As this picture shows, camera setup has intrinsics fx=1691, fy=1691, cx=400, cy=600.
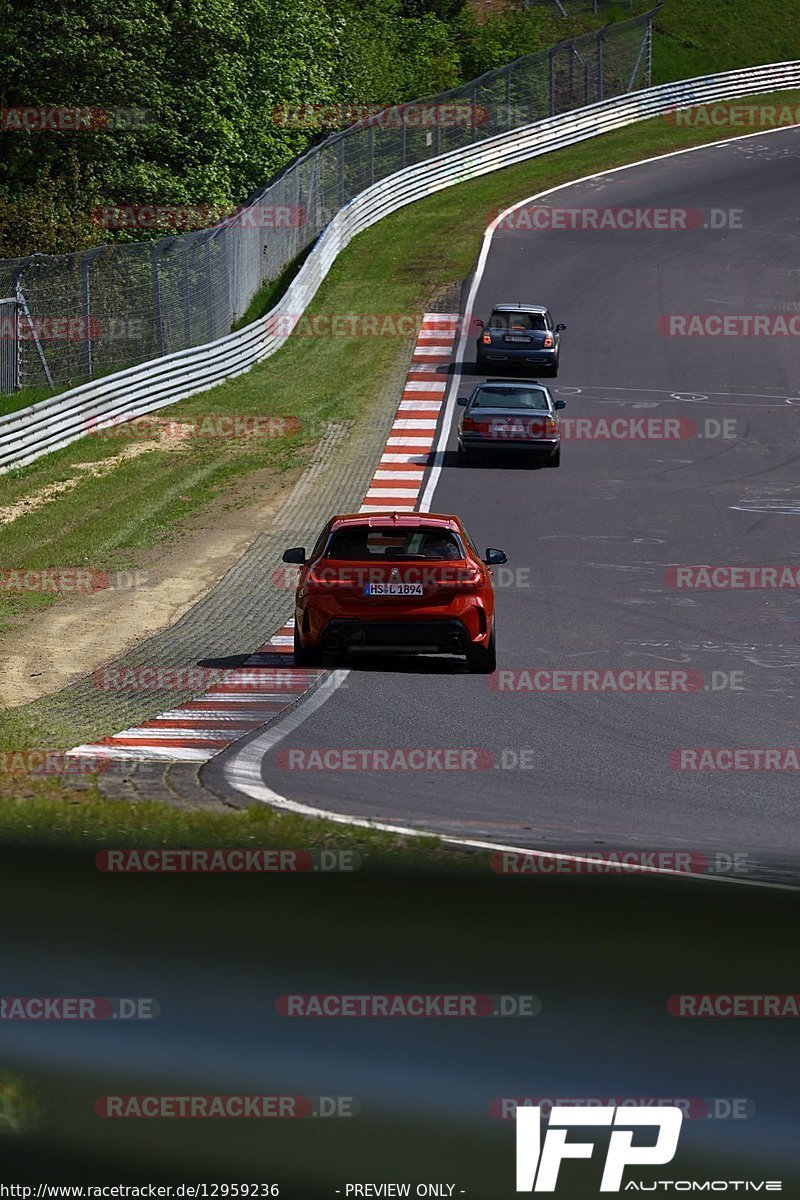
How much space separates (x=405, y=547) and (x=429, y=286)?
31017 mm

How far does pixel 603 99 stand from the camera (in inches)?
2505

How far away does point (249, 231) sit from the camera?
4172cm

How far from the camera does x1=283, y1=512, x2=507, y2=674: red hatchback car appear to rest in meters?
15.1

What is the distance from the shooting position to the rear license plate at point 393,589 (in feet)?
49.5

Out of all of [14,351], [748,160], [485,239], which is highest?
[748,160]

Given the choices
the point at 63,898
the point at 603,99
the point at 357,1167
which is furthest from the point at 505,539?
the point at 603,99

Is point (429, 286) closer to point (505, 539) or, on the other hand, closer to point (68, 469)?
point (68, 469)

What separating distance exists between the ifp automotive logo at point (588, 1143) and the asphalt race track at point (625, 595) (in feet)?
9.34

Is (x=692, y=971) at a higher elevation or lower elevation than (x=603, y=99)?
lower

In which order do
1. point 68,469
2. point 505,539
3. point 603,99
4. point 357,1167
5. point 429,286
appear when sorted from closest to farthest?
point 357,1167, point 505,539, point 68,469, point 429,286, point 603,99
